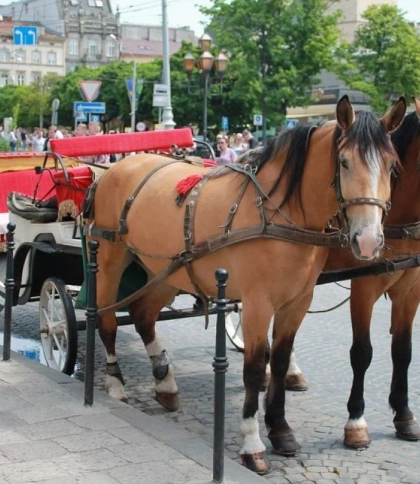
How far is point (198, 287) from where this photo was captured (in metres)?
5.18

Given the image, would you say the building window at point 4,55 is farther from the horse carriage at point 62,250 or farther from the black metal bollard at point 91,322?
the black metal bollard at point 91,322

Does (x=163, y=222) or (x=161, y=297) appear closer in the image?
(x=163, y=222)

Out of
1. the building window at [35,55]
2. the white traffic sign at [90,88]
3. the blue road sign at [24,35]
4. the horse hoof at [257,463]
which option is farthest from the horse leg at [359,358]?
the building window at [35,55]

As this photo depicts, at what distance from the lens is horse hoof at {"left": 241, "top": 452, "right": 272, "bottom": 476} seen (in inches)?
177

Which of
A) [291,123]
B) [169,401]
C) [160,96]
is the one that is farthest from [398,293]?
[291,123]

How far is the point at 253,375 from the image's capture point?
461 cm

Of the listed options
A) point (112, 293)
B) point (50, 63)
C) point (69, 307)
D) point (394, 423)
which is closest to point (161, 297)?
point (112, 293)

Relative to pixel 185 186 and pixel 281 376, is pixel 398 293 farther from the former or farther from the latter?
pixel 185 186

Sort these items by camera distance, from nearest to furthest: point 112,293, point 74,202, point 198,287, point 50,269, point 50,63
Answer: point 198,287, point 112,293, point 74,202, point 50,269, point 50,63

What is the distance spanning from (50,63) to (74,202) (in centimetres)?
12841

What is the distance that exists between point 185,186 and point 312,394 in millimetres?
1966

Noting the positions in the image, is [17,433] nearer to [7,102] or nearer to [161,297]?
[161,297]

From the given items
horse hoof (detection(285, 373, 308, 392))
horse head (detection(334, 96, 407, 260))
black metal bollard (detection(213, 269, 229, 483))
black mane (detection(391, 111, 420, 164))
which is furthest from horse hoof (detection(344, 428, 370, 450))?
black mane (detection(391, 111, 420, 164))

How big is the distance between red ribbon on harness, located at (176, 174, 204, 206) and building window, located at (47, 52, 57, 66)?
5104 inches
